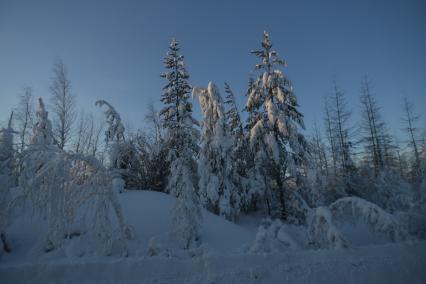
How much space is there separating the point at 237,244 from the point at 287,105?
368 inches

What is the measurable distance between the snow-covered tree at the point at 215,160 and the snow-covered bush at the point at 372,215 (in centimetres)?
666

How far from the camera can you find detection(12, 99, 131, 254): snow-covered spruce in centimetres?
443

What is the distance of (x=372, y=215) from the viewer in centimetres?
598

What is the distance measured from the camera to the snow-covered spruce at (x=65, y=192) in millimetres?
4430

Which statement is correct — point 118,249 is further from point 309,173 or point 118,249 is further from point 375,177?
point 375,177

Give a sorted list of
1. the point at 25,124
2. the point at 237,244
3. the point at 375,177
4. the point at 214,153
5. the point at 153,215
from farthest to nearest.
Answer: the point at 25,124
the point at 375,177
the point at 214,153
the point at 153,215
the point at 237,244

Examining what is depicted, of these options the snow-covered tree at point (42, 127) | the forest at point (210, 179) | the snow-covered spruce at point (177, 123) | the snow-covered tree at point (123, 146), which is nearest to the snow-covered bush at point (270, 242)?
the forest at point (210, 179)

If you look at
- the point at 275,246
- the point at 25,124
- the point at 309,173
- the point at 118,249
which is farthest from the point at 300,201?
the point at 25,124

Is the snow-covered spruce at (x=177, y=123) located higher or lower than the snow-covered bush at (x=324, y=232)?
higher

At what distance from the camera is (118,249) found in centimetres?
550

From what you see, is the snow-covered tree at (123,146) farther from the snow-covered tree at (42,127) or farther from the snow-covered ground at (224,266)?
the snow-covered ground at (224,266)

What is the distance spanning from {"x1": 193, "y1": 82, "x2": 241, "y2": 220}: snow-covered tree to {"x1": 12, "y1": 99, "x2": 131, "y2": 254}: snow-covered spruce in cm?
713

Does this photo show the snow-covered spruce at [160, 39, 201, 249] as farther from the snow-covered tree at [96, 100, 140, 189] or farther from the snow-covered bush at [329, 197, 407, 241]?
the snow-covered bush at [329, 197, 407, 241]

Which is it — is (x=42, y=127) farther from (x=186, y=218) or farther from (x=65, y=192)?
(x=186, y=218)
